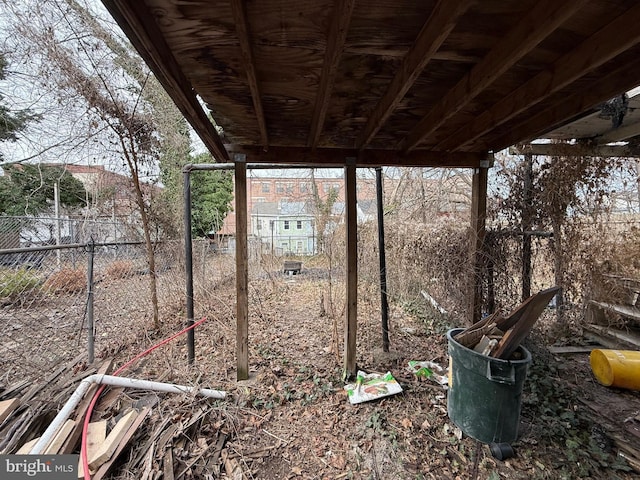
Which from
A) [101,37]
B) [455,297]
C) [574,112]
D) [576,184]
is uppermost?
[101,37]

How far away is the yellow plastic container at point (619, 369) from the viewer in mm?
2398

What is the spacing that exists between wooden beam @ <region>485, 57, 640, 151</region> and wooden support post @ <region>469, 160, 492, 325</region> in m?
0.48

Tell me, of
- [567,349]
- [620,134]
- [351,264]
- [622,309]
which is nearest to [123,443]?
[351,264]

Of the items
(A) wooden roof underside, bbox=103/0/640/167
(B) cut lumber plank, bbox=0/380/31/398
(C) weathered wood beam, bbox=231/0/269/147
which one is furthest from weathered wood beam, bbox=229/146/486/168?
(B) cut lumber plank, bbox=0/380/31/398

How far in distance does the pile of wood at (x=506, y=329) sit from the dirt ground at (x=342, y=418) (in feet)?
1.14

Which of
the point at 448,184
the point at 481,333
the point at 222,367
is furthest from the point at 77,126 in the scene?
the point at 448,184

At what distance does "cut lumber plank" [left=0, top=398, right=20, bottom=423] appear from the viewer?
166cm

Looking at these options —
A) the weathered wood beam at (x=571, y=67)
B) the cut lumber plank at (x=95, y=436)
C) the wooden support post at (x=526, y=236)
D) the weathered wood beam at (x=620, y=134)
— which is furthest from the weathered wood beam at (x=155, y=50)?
the weathered wood beam at (x=620, y=134)

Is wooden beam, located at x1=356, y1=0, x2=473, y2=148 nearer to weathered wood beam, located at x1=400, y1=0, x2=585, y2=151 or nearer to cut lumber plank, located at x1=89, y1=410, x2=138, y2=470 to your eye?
weathered wood beam, located at x1=400, y1=0, x2=585, y2=151

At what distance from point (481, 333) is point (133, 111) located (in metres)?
4.42

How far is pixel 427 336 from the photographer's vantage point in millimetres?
3600

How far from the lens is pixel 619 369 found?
2404 millimetres

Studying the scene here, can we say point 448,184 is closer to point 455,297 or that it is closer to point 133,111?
point 455,297

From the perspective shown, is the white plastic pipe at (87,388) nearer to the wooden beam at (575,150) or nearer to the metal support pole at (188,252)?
the metal support pole at (188,252)
